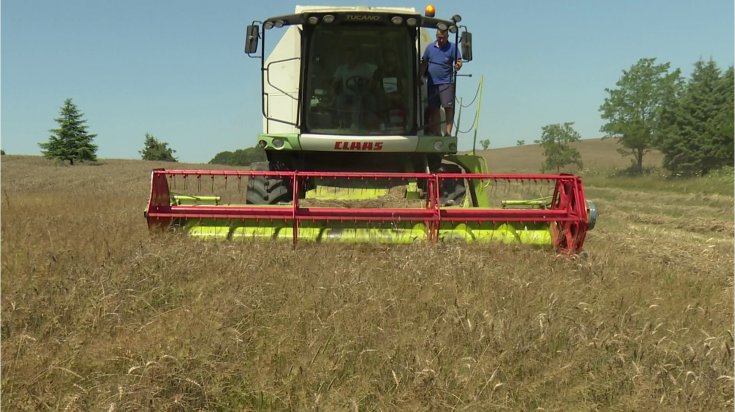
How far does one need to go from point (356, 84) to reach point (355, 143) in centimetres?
74

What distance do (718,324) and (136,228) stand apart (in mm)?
5265

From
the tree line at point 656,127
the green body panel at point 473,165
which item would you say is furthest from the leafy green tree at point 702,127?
the green body panel at point 473,165

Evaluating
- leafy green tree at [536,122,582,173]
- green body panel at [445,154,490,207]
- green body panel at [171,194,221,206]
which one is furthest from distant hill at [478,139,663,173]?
green body panel at [171,194,221,206]

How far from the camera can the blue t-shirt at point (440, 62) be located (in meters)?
5.93

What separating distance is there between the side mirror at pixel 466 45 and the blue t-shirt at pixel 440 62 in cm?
29

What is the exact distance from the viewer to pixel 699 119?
31.0 m

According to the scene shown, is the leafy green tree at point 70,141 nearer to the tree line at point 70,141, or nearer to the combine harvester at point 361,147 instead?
the tree line at point 70,141

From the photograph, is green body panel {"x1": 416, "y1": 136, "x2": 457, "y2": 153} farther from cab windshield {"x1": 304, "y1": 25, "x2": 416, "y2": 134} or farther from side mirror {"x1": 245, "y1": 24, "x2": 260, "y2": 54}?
side mirror {"x1": 245, "y1": 24, "x2": 260, "y2": 54}

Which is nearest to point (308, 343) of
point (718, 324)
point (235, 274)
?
point (235, 274)

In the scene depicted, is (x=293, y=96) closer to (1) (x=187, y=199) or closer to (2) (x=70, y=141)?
(1) (x=187, y=199)

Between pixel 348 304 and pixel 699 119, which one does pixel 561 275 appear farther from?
pixel 699 119

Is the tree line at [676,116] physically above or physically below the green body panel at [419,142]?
above

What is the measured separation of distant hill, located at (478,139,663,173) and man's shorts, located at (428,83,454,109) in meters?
39.7

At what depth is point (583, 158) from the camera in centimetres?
5619
